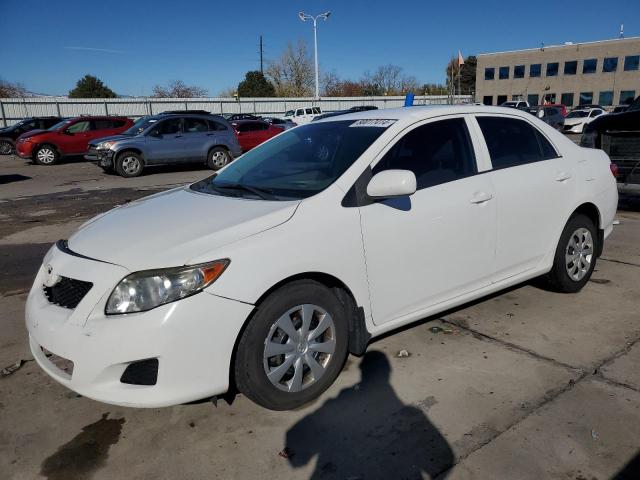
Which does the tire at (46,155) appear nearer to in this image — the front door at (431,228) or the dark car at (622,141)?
the dark car at (622,141)

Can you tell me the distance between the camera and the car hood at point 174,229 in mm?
2529

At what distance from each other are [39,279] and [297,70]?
218ft

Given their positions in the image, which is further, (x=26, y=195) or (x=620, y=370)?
(x=26, y=195)

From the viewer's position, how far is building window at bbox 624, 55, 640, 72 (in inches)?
2199

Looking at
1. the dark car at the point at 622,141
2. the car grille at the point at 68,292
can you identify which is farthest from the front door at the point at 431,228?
the dark car at the point at 622,141

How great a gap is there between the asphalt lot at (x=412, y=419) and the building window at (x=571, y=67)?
67.0 m

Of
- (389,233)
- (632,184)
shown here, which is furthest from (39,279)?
(632,184)

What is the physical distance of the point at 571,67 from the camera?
201ft

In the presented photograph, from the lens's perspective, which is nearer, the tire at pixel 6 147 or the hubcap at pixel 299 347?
the hubcap at pixel 299 347

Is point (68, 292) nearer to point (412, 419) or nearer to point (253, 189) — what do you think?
point (253, 189)

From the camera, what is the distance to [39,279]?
3.00 metres

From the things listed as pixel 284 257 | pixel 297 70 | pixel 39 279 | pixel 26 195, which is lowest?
pixel 26 195

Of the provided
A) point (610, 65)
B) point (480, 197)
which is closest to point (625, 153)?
point (480, 197)

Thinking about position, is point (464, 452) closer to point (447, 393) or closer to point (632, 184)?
point (447, 393)
